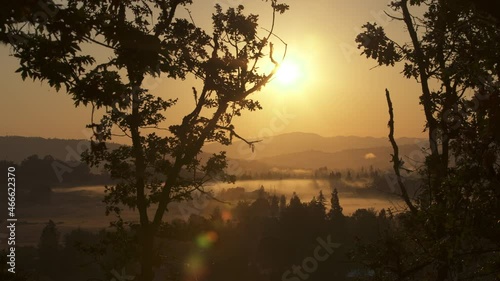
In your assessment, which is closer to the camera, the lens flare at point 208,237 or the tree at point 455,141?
the tree at point 455,141

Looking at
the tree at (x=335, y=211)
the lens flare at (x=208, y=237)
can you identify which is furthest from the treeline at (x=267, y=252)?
the lens flare at (x=208, y=237)

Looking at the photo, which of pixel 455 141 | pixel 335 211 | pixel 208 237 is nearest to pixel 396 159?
pixel 455 141

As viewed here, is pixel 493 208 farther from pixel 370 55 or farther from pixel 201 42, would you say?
pixel 201 42

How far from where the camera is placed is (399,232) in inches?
475

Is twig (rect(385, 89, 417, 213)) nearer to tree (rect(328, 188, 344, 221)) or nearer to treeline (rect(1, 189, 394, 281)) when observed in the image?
treeline (rect(1, 189, 394, 281))

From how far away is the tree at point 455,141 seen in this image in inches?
327

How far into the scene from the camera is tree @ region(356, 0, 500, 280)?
8305 millimetres

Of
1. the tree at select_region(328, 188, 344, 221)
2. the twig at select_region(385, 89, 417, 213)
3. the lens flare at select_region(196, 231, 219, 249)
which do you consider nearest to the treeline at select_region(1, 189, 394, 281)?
the tree at select_region(328, 188, 344, 221)

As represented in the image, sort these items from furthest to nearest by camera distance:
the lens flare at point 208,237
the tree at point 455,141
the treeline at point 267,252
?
the treeline at point 267,252 < the lens flare at point 208,237 < the tree at point 455,141

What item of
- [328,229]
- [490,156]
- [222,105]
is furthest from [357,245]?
[328,229]

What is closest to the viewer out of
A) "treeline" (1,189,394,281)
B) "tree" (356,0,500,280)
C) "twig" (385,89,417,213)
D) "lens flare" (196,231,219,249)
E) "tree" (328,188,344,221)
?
"tree" (356,0,500,280)

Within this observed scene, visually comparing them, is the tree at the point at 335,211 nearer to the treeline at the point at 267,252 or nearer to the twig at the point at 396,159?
the treeline at the point at 267,252

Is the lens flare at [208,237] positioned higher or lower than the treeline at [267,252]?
higher

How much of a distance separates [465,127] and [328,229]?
111 meters
